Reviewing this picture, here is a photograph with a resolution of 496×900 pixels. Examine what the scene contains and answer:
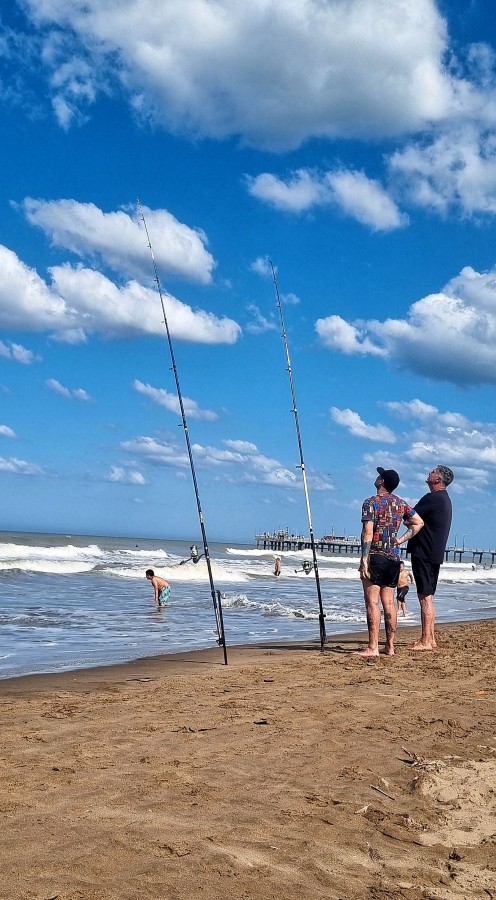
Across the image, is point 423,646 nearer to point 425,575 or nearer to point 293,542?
point 425,575

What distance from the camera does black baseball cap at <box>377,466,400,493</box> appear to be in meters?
8.16

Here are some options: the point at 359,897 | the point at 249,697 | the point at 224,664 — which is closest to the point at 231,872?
the point at 359,897

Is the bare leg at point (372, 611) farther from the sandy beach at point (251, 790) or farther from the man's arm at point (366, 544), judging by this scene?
the sandy beach at point (251, 790)

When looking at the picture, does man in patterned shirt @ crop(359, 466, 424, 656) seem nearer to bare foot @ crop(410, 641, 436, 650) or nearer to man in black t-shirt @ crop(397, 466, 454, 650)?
man in black t-shirt @ crop(397, 466, 454, 650)

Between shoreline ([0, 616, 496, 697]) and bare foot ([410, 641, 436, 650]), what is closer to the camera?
shoreline ([0, 616, 496, 697])

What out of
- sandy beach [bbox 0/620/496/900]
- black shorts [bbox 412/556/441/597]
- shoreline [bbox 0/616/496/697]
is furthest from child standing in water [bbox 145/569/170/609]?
sandy beach [bbox 0/620/496/900]

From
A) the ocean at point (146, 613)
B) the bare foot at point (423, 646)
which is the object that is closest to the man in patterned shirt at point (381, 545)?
the bare foot at point (423, 646)

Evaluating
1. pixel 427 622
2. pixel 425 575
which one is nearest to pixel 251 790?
pixel 425 575

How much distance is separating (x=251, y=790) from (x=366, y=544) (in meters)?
4.47

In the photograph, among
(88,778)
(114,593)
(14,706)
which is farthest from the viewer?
(114,593)

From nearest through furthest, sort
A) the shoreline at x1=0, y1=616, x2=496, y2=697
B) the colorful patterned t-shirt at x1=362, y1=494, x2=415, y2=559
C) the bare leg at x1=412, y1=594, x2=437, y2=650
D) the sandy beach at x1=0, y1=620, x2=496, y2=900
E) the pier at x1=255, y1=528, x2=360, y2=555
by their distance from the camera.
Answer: the sandy beach at x1=0, y1=620, x2=496, y2=900 → the shoreline at x1=0, y1=616, x2=496, y2=697 → the colorful patterned t-shirt at x1=362, y1=494, x2=415, y2=559 → the bare leg at x1=412, y1=594, x2=437, y2=650 → the pier at x1=255, y1=528, x2=360, y2=555

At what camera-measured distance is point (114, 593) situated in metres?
21.7

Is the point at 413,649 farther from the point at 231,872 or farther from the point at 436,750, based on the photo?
the point at 231,872

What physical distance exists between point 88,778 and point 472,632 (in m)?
9.25
